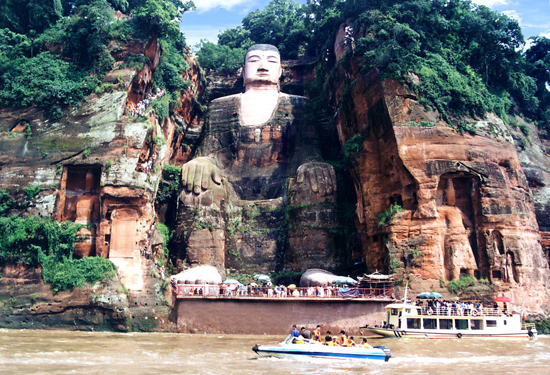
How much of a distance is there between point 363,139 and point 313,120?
6223 mm

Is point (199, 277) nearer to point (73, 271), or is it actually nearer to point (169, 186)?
point (73, 271)

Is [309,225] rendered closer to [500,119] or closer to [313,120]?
[313,120]

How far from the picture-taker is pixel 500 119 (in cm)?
2766

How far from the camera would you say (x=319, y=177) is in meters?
27.5

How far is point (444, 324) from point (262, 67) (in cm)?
1944

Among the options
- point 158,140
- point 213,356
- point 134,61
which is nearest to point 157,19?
point 134,61

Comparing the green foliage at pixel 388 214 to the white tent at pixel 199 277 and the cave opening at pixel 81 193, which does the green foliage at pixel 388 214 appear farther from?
the cave opening at pixel 81 193

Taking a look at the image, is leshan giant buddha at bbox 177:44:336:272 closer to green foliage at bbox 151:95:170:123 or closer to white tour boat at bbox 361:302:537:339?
green foliage at bbox 151:95:170:123

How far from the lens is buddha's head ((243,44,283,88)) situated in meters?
34.2

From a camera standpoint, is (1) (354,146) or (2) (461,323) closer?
(2) (461,323)

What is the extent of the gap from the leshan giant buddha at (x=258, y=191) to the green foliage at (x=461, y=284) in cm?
562

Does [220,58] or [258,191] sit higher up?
[220,58]

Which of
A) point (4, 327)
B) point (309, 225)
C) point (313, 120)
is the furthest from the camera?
point (313, 120)

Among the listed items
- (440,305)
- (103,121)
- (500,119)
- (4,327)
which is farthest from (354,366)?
(500,119)
